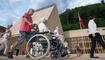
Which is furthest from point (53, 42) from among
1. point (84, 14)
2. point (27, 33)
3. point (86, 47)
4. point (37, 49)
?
point (84, 14)

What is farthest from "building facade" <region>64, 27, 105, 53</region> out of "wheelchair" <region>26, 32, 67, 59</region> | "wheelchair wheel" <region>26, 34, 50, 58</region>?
"wheelchair wheel" <region>26, 34, 50, 58</region>

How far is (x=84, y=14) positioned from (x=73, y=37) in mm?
22892

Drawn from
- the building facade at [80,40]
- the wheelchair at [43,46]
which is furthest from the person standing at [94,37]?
the building facade at [80,40]

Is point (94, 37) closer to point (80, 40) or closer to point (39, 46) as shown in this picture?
point (39, 46)

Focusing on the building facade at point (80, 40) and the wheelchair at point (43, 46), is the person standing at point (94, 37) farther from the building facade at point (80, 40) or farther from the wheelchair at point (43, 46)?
the building facade at point (80, 40)

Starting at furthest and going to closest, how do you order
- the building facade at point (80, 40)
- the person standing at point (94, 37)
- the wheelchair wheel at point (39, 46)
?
the building facade at point (80, 40) → the person standing at point (94, 37) → the wheelchair wheel at point (39, 46)

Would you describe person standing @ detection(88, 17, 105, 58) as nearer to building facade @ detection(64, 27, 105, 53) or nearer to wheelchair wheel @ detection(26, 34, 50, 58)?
wheelchair wheel @ detection(26, 34, 50, 58)

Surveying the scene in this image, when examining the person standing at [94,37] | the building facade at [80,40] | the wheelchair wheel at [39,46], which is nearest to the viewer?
the wheelchair wheel at [39,46]

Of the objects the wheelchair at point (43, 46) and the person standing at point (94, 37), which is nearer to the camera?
the wheelchair at point (43, 46)

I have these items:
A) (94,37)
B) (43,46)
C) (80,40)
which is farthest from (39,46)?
(80,40)

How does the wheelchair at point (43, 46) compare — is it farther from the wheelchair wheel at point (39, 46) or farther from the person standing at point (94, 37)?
the person standing at point (94, 37)

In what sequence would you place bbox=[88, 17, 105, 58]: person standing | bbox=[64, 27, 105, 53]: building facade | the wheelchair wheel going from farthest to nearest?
1. bbox=[64, 27, 105, 53]: building facade
2. bbox=[88, 17, 105, 58]: person standing
3. the wheelchair wheel

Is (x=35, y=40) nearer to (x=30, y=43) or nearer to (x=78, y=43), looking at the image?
(x=30, y=43)

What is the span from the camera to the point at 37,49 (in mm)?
2635
